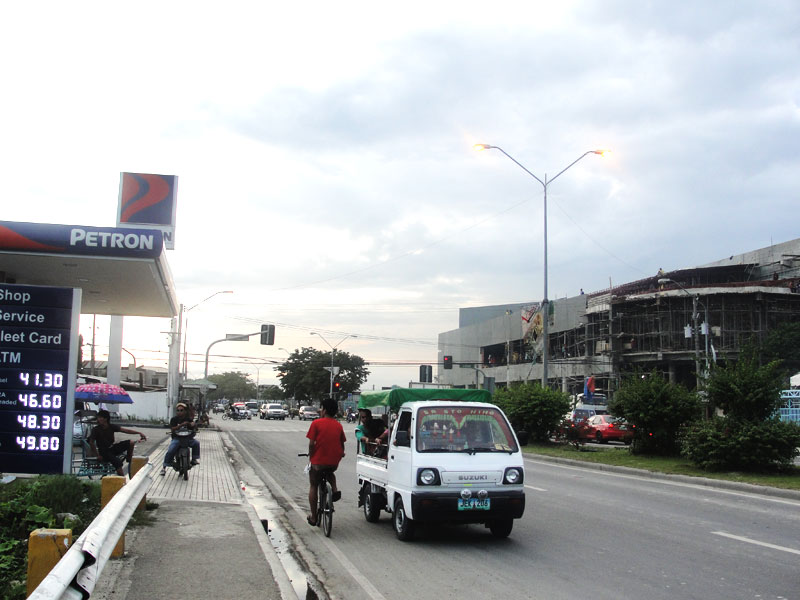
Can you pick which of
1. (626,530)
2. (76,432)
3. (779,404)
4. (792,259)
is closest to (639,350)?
(792,259)

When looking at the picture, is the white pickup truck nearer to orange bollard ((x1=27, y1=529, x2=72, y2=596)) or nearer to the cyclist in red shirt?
the cyclist in red shirt

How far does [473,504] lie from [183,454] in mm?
8246

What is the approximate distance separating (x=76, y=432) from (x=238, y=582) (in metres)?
16.5

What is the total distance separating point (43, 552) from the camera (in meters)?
4.68

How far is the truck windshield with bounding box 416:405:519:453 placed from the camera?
31.0ft

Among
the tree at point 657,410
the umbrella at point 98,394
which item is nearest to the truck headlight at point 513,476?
the tree at point 657,410

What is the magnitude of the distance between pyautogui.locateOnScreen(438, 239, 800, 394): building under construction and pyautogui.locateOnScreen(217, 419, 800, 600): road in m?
34.4

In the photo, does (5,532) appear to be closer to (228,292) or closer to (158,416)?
(228,292)

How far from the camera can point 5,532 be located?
7691mm

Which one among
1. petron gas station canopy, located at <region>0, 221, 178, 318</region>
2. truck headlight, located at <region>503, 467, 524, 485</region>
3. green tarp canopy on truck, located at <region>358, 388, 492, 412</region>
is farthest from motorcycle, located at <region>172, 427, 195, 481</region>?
truck headlight, located at <region>503, 467, 524, 485</region>

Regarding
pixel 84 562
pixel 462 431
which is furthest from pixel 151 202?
pixel 84 562

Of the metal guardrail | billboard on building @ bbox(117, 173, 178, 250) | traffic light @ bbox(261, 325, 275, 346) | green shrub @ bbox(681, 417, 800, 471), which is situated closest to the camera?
the metal guardrail

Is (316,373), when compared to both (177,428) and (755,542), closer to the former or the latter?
(177,428)

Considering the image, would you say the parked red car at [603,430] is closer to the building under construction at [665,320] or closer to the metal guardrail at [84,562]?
the building under construction at [665,320]
